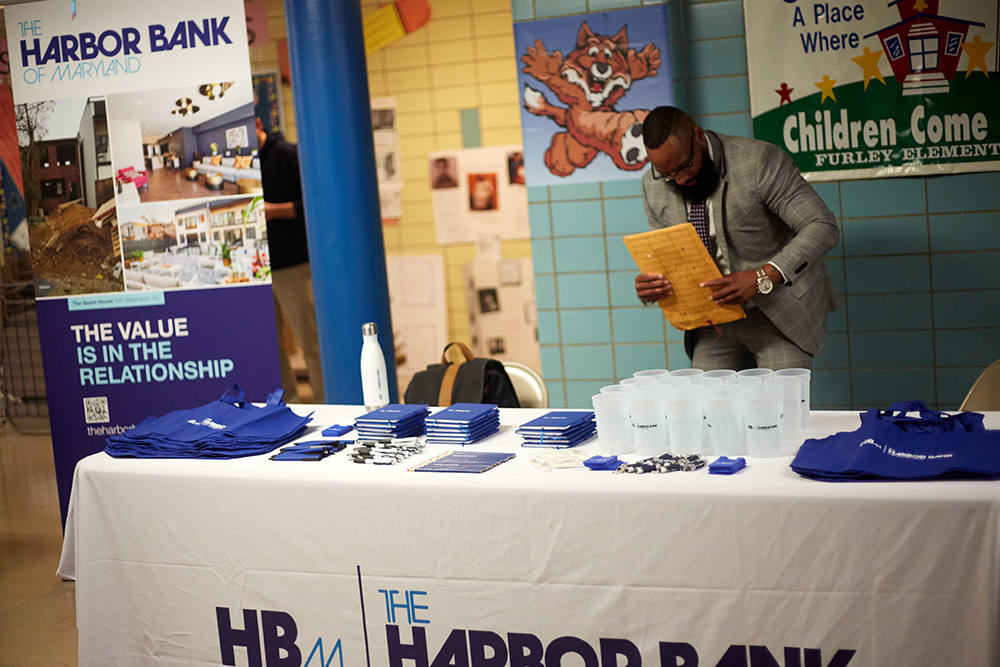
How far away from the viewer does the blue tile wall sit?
402 centimetres

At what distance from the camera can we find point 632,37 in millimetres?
4199

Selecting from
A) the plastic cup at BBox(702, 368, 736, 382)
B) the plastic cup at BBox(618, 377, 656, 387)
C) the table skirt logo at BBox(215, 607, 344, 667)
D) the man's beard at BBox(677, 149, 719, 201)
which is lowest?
the table skirt logo at BBox(215, 607, 344, 667)

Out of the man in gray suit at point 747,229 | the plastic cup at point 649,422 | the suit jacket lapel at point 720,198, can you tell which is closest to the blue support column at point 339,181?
the man in gray suit at point 747,229

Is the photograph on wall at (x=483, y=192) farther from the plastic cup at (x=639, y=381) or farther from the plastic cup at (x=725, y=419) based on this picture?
the plastic cup at (x=725, y=419)

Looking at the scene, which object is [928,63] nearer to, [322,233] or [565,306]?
[565,306]

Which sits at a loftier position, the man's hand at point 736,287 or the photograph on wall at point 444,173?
the photograph on wall at point 444,173

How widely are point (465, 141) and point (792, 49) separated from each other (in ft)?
9.01

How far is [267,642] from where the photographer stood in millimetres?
2277

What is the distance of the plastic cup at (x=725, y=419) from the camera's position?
200cm

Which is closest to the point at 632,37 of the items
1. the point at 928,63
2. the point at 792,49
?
the point at 792,49

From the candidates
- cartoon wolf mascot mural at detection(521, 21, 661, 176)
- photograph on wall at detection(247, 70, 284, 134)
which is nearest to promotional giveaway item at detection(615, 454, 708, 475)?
cartoon wolf mascot mural at detection(521, 21, 661, 176)

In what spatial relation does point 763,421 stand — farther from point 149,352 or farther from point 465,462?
point 149,352

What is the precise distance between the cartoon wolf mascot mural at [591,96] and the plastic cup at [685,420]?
243cm

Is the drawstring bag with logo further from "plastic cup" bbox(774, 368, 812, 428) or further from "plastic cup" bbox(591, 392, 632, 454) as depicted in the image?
"plastic cup" bbox(591, 392, 632, 454)
